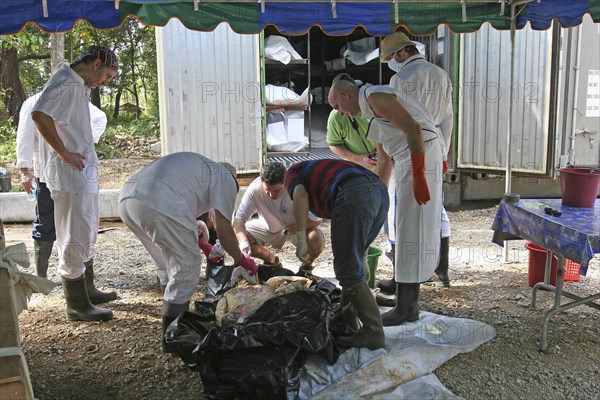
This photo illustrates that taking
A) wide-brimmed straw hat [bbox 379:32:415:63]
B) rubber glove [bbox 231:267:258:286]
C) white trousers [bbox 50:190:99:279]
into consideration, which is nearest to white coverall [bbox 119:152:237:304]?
rubber glove [bbox 231:267:258:286]

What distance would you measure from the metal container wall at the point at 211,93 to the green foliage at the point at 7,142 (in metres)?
5.70

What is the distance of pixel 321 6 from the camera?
4.17 metres

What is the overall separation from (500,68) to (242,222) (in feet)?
13.4

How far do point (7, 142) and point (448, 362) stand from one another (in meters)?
11.3

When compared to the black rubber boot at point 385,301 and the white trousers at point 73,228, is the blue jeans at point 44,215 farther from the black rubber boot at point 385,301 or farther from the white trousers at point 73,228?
the black rubber boot at point 385,301

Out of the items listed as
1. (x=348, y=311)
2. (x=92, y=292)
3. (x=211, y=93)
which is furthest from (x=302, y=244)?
(x=211, y=93)

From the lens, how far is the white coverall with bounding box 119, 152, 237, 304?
3027 mm

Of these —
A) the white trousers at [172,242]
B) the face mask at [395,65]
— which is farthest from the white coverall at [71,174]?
the face mask at [395,65]

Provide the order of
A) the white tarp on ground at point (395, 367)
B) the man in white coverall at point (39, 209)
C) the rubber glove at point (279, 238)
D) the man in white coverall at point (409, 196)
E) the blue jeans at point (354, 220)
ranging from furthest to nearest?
the rubber glove at point (279, 238)
the man in white coverall at point (39, 209)
the man in white coverall at point (409, 196)
the blue jeans at point (354, 220)
the white tarp on ground at point (395, 367)

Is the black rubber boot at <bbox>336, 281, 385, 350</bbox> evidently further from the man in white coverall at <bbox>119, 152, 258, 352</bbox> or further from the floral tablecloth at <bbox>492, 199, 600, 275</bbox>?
the floral tablecloth at <bbox>492, 199, 600, 275</bbox>

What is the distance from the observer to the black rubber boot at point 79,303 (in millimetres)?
3885

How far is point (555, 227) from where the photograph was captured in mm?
3100

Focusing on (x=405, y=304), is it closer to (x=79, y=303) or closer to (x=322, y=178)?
(x=322, y=178)

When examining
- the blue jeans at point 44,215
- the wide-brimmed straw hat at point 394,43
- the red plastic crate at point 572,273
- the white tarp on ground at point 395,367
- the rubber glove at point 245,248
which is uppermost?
the wide-brimmed straw hat at point 394,43
